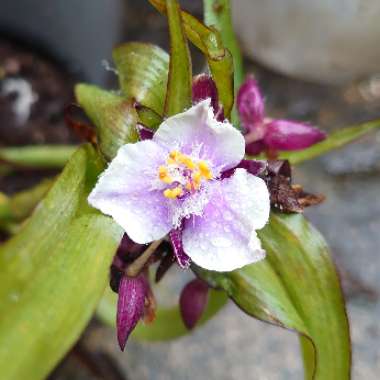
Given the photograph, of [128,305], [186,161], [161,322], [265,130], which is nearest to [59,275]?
[128,305]

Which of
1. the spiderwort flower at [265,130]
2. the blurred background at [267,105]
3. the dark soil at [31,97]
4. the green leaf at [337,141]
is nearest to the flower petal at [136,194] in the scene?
the spiderwort flower at [265,130]

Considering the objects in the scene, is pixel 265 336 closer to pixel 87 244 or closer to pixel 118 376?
pixel 118 376

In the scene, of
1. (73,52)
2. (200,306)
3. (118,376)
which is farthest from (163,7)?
(73,52)

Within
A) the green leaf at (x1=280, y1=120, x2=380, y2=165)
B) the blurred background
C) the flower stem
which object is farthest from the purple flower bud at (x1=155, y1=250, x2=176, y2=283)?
the blurred background

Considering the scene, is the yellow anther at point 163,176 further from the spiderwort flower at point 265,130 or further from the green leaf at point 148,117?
the spiderwort flower at point 265,130

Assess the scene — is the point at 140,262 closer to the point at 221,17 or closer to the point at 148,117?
the point at 148,117
